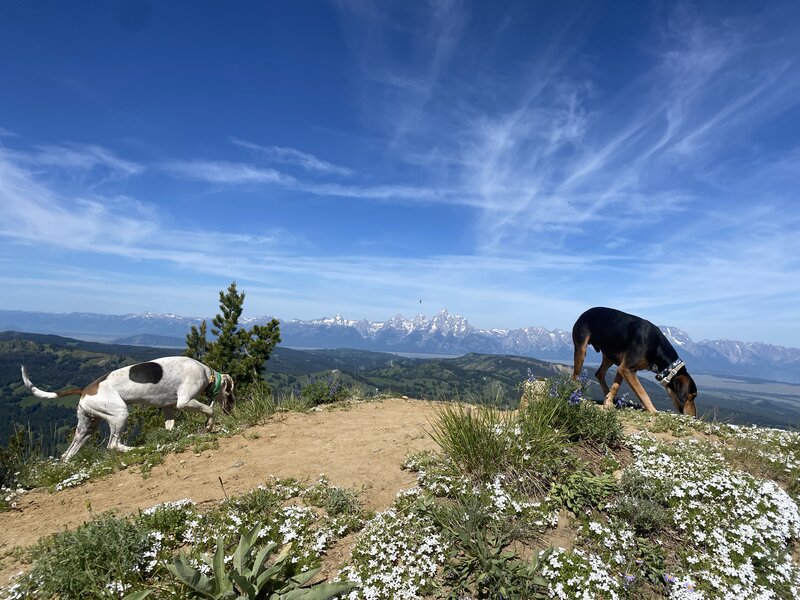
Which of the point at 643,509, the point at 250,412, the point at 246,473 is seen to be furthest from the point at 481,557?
the point at 250,412

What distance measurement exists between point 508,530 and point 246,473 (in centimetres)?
440

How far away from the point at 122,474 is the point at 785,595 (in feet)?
31.6

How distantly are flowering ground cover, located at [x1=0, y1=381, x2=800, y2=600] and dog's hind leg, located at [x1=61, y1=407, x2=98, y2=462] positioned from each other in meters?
5.18

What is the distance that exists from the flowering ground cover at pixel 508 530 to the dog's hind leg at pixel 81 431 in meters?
5.18

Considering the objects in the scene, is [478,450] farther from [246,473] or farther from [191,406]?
[191,406]

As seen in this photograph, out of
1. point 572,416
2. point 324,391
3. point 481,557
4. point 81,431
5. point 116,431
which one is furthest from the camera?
point 324,391

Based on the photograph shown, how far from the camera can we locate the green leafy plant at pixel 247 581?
10.9 ft

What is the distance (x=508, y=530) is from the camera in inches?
172

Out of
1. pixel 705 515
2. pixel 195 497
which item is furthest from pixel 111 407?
pixel 705 515

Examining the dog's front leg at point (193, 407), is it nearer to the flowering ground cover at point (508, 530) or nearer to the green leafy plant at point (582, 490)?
the flowering ground cover at point (508, 530)

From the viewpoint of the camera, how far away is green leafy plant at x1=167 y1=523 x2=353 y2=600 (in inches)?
131

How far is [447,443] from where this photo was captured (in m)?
5.92

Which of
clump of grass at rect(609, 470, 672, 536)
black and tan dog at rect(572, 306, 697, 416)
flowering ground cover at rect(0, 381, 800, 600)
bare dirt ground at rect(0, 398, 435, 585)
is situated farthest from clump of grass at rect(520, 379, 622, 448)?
black and tan dog at rect(572, 306, 697, 416)

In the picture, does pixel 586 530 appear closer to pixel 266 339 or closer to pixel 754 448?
pixel 754 448
